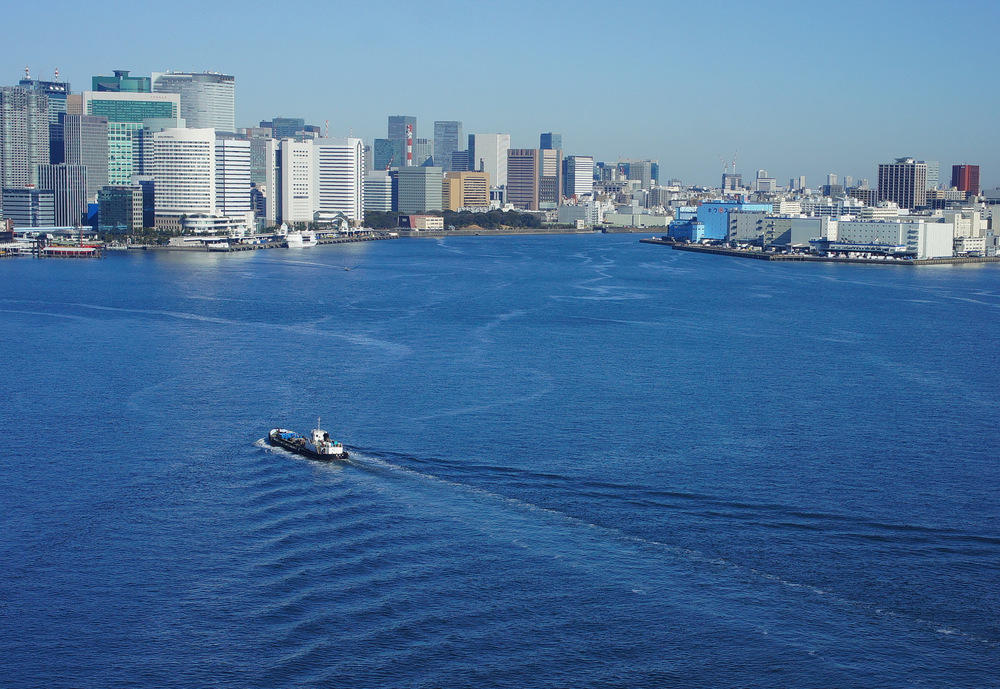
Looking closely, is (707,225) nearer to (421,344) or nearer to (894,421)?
(421,344)

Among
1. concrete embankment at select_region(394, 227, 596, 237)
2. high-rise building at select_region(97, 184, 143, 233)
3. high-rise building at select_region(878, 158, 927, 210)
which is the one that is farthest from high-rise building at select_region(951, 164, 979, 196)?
high-rise building at select_region(97, 184, 143, 233)

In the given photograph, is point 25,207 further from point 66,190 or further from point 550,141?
point 550,141

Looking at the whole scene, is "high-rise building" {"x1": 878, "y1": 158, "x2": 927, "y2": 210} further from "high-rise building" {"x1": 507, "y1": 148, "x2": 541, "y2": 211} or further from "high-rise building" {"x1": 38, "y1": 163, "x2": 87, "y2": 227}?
"high-rise building" {"x1": 38, "y1": 163, "x2": 87, "y2": 227}

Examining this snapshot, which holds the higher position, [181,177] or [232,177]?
[232,177]

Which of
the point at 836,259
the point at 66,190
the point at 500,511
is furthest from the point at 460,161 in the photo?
the point at 500,511

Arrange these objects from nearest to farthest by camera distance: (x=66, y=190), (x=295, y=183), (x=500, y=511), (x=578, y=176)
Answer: (x=500, y=511) < (x=66, y=190) < (x=295, y=183) < (x=578, y=176)

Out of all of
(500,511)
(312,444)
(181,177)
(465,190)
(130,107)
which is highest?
(130,107)

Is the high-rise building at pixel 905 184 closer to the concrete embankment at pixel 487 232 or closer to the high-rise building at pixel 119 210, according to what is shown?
the concrete embankment at pixel 487 232

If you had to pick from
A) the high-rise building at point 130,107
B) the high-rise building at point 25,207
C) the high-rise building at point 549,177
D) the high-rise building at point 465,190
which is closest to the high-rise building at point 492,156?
the high-rise building at point 549,177
